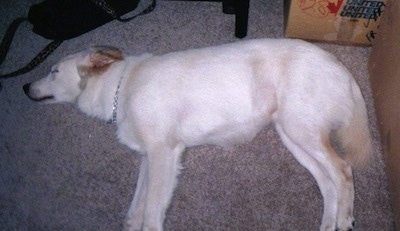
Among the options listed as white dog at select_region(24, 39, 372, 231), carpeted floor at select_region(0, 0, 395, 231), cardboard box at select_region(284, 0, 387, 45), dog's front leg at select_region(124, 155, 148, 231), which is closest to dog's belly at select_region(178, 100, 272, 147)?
white dog at select_region(24, 39, 372, 231)

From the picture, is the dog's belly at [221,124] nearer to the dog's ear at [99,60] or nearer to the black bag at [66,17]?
the dog's ear at [99,60]

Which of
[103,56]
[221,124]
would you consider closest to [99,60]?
[103,56]

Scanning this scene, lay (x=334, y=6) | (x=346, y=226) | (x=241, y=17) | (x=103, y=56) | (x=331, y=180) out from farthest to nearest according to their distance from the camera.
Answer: (x=241, y=17), (x=334, y=6), (x=103, y=56), (x=331, y=180), (x=346, y=226)

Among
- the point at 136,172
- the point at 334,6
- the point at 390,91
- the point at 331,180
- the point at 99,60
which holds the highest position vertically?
the point at 334,6

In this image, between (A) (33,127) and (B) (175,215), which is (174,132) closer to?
(B) (175,215)

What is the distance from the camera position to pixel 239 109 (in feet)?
5.68

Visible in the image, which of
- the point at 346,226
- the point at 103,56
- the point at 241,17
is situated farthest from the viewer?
the point at 241,17

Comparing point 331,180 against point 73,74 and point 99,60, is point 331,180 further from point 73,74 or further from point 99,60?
point 73,74

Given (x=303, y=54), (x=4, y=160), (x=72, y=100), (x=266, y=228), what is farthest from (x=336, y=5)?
(x=4, y=160)

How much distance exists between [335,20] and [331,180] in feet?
2.86

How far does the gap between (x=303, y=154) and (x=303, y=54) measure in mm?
458

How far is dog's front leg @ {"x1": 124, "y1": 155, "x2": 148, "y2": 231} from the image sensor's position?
173 cm

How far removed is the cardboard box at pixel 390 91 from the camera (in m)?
1.67

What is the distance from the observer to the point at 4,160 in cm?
202
